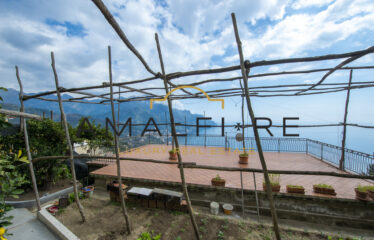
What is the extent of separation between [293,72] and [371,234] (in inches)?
194

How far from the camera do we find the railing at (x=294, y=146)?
5.82 metres

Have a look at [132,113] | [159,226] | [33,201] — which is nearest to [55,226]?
[33,201]

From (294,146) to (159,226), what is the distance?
9.51 metres

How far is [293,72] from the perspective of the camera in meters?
2.53

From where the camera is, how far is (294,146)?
9.63m

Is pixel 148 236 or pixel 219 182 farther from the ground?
pixel 219 182

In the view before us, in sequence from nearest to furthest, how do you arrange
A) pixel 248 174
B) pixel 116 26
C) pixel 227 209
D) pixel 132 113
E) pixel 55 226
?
pixel 116 26 → pixel 55 226 → pixel 227 209 → pixel 248 174 → pixel 132 113

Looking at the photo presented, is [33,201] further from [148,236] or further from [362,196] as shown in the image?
[362,196]

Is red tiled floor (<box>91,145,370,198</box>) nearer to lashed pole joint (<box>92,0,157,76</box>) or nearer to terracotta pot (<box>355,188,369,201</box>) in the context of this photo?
terracotta pot (<box>355,188,369,201</box>)

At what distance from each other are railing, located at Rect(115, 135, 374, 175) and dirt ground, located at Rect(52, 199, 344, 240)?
13.4 ft

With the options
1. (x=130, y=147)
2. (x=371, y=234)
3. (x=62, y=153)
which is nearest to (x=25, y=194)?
(x=62, y=153)

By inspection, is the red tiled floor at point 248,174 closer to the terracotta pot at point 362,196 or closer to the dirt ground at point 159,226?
the terracotta pot at point 362,196

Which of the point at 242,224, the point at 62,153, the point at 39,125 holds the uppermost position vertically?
the point at 39,125

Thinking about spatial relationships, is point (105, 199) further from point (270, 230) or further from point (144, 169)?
point (270, 230)
